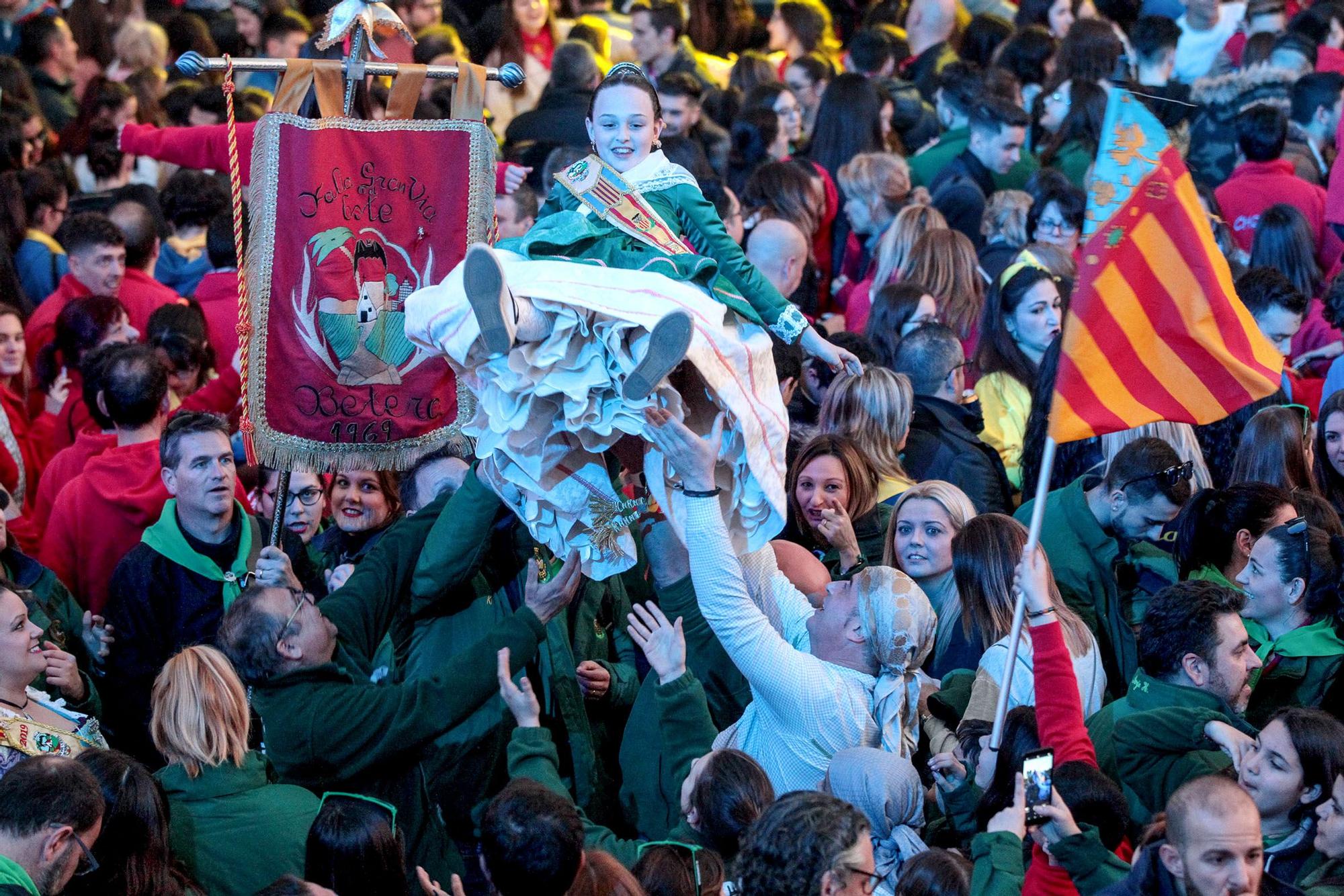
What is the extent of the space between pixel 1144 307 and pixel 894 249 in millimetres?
3875

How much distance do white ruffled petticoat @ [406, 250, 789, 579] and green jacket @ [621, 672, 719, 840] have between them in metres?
0.40

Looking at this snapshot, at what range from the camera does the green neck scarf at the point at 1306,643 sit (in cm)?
506

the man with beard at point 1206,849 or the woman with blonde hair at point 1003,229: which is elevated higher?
the woman with blonde hair at point 1003,229

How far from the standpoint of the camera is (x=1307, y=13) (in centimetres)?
1118

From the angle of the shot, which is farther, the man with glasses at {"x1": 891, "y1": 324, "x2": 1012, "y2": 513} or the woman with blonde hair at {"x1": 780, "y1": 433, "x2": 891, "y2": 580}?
the man with glasses at {"x1": 891, "y1": 324, "x2": 1012, "y2": 513}

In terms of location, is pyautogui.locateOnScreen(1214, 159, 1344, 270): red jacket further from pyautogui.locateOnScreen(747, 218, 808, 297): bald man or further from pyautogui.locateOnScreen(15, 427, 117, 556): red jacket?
pyautogui.locateOnScreen(15, 427, 117, 556): red jacket

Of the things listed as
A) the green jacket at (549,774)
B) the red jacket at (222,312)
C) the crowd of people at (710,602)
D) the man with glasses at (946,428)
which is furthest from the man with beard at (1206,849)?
the red jacket at (222,312)

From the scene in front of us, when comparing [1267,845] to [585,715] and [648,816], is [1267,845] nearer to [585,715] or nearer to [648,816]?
[648,816]

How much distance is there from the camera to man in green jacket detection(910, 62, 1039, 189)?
974 cm

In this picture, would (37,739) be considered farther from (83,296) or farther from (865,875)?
(83,296)

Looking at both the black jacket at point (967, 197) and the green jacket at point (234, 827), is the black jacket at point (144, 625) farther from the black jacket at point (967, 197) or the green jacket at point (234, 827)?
the black jacket at point (967, 197)

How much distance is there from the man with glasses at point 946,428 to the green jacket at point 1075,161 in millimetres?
3375

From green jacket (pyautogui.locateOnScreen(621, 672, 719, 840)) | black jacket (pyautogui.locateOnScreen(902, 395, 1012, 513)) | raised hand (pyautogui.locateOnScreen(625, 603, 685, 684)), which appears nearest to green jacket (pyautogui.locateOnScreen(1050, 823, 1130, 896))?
green jacket (pyautogui.locateOnScreen(621, 672, 719, 840))

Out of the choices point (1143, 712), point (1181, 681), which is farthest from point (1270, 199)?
point (1143, 712)
